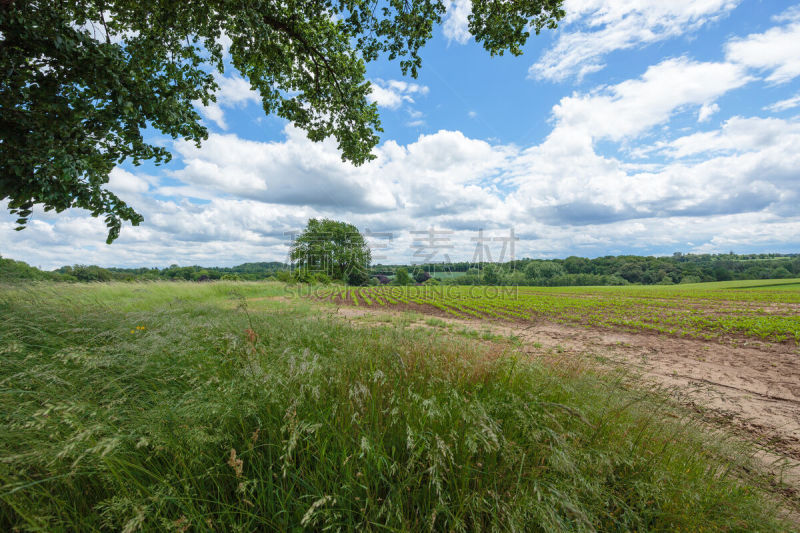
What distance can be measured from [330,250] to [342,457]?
2184 inches

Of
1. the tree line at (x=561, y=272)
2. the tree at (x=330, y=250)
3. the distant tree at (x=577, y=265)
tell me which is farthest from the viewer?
the distant tree at (x=577, y=265)

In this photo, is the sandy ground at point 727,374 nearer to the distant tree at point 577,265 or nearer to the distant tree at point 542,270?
the distant tree at point 542,270

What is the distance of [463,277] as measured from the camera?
4272 cm

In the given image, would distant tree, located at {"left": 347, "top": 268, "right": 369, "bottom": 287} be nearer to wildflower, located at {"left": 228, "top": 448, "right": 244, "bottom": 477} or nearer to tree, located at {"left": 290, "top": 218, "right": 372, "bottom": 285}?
tree, located at {"left": 290, "top": 218, "right": 372, "bottom": 285}

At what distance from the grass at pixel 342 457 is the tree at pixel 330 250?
169 feet

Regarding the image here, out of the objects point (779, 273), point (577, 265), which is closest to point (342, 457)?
point (577, 265)

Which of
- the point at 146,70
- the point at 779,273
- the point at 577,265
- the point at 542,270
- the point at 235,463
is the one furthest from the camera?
the point at 577,265

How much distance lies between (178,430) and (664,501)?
11.7 ft

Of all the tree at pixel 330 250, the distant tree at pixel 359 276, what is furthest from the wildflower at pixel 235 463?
the distant tree at pixel 359 276

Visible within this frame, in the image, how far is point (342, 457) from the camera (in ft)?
6.15

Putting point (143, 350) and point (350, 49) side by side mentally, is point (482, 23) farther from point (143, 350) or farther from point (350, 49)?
point (143, 350)

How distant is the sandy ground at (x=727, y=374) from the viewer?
4.14 meters

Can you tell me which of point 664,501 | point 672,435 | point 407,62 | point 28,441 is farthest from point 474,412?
point 407,62

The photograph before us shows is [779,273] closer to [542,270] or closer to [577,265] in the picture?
[577,265]
